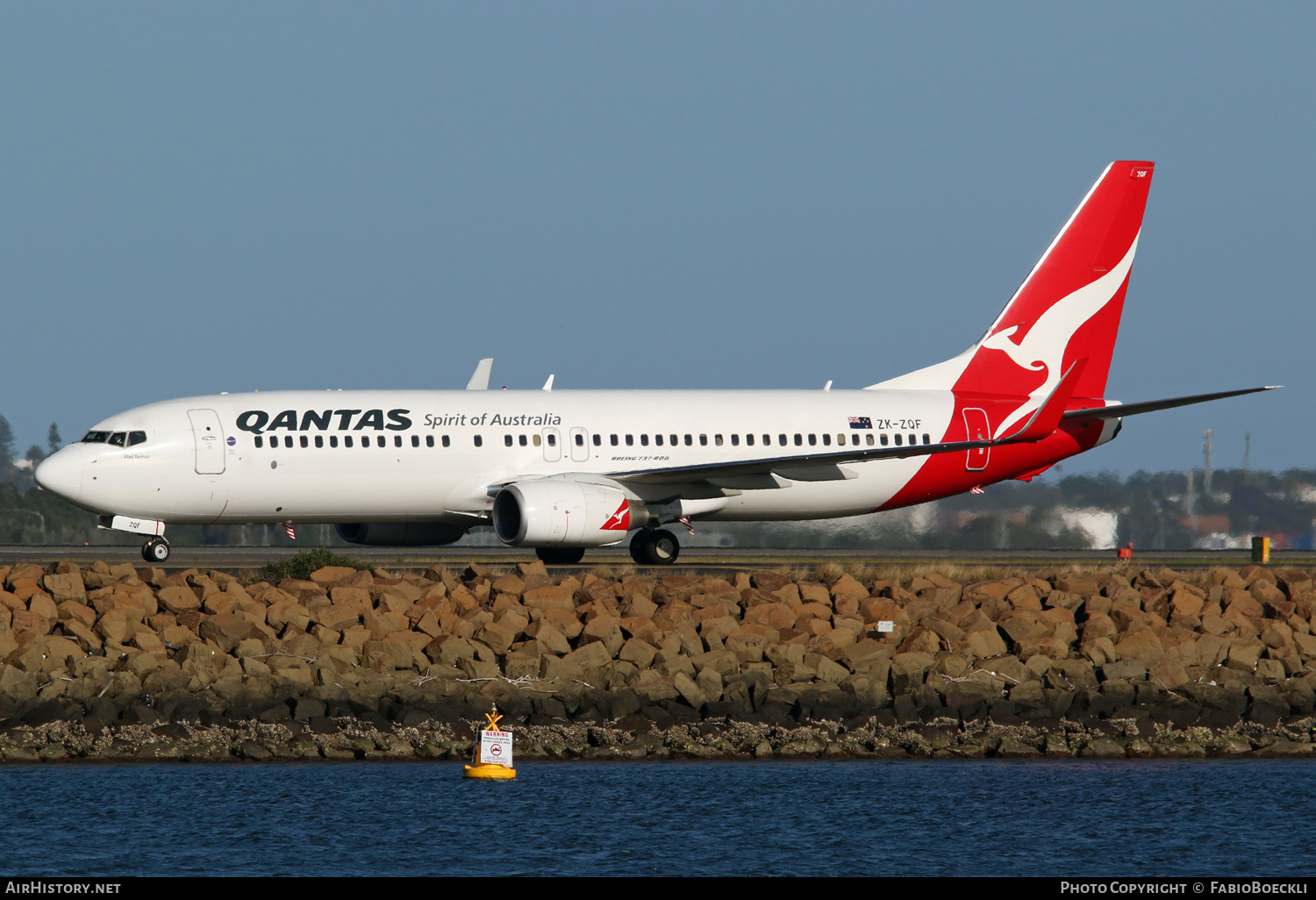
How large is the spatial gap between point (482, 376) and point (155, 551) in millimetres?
7676

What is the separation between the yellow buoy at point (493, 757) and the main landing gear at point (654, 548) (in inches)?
524

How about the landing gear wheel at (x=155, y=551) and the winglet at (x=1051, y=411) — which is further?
the winglet at (x=1051, y=411)

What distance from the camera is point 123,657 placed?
23828mm

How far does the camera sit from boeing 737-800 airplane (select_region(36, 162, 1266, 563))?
31500 mm

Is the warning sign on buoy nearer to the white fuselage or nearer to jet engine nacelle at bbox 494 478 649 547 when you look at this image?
jet engine nacelle at bbox 494 478 649 547

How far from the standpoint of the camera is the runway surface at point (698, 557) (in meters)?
34.6

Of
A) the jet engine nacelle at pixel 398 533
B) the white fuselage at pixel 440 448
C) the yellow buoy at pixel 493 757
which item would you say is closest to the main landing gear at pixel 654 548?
the white fuselage at pixel 440 448

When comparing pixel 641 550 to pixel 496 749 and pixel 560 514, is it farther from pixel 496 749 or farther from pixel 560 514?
pixel 496 749

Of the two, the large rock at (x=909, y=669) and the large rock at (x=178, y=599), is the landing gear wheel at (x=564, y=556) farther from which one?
the large rock at (x=909, y=669)

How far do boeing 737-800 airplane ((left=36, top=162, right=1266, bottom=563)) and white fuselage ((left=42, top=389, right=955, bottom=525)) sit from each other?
0.12 ft

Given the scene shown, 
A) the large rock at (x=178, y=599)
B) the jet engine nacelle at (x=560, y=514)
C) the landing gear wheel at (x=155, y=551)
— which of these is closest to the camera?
the large rock at (x=178, y=599)

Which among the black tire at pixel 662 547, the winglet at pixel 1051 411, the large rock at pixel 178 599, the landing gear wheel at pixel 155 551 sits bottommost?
the large rock at pixel 178 599
